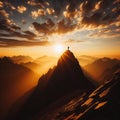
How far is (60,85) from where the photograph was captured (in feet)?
226

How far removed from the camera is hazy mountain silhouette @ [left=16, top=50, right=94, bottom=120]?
211 ft

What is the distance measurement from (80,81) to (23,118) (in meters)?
37.5

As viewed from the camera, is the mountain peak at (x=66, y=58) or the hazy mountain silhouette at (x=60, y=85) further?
the mountain peak at (x=66, y=58)

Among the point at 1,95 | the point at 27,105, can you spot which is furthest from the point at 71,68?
the point at 1,95

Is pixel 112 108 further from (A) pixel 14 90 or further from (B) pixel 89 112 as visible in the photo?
(A) pixel 14 90

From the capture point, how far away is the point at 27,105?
71.6m

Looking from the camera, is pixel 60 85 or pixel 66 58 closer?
pixel 60 85

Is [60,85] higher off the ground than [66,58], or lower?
lower

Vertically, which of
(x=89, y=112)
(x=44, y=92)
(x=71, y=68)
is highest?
(x=89, y=112)

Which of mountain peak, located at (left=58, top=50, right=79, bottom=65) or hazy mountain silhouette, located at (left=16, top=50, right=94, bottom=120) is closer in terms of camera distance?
hazy mountain silhouette, located at (left=16, top=50, right=94, bottom=120)

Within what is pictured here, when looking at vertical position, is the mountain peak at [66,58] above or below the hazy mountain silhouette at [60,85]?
above

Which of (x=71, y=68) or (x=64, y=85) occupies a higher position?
(x=71, y=68)

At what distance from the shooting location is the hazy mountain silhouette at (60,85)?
6438 centimetres

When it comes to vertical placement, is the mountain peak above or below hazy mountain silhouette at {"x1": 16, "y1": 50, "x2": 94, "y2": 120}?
above
